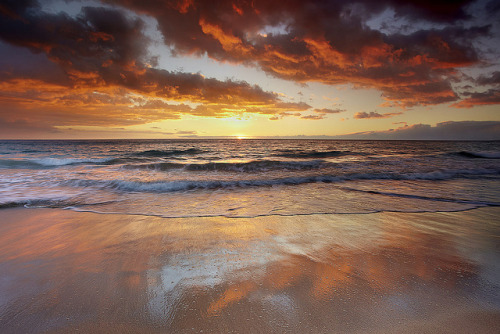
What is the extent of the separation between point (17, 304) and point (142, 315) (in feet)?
3.99

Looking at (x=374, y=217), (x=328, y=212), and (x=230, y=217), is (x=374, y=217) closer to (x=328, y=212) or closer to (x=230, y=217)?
(x=328, y=212)

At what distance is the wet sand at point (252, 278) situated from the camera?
5.81ft

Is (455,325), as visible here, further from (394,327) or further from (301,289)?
(301,289)

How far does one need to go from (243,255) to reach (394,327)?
68.2 inches

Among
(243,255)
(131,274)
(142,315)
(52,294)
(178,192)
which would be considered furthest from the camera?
(178,192)

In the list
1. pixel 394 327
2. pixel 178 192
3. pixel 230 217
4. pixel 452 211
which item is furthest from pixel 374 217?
pixel 178 192

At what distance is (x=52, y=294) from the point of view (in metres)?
2.16

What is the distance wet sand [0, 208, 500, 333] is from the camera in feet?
5.81

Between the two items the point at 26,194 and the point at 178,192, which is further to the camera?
the point at 178,192

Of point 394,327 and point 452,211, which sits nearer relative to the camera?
point 394,327

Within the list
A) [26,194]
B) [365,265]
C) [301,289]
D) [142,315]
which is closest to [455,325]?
[365,265]

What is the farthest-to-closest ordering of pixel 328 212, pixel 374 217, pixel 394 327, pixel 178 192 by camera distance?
pixel 178 192 < pixel 328 212 < pixel 374 217 < pixel 394 327

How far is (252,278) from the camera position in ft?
7.84

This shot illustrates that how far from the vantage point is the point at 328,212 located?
16.4ft
